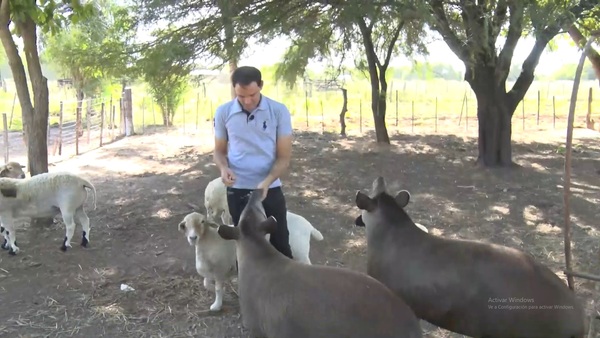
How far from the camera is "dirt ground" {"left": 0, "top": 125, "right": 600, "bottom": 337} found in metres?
4.90

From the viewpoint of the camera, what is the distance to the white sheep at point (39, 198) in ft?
20.2

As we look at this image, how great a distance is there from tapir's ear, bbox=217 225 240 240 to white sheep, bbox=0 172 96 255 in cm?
316

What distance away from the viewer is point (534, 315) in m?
3.29

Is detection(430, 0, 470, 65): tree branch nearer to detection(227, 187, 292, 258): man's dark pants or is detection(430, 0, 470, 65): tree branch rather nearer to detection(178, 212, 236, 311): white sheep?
detection(178, 212, 236, 311): white sheep

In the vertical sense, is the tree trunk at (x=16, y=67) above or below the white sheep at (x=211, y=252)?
above

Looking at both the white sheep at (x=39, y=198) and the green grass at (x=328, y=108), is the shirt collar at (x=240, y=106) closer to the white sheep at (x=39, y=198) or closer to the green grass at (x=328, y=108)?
the white sheep at (x=39, y=198)

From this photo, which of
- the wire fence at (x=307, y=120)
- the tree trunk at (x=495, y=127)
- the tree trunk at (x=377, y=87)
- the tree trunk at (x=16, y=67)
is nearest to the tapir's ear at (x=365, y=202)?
the tree trunk at (x=16, y=67)

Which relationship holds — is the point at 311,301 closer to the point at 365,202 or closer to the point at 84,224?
the point at 365,202

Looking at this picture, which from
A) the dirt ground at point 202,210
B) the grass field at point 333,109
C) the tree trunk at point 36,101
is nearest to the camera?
the dirt ground at point 202,210

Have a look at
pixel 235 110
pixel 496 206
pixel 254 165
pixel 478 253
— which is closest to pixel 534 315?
pixel 478 253

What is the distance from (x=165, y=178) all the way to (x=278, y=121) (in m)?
6.59

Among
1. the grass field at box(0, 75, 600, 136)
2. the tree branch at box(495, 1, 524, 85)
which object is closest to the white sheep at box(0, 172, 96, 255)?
the tree branch at box(495, 1, 524, 85)

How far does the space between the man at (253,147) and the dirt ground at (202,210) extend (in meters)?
1.14

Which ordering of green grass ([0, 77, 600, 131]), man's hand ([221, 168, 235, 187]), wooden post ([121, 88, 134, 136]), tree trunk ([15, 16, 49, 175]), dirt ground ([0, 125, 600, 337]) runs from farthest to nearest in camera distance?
1. green grass ([0, 77, 600, 131])
2. wooden post ([121, 88, 134, 136])
3. tree trunk ([15, 16, 49, 175])
4. dirt ground ([0, 125, 600, 337])
5. man's hand ([221, 168, 235, 187])
